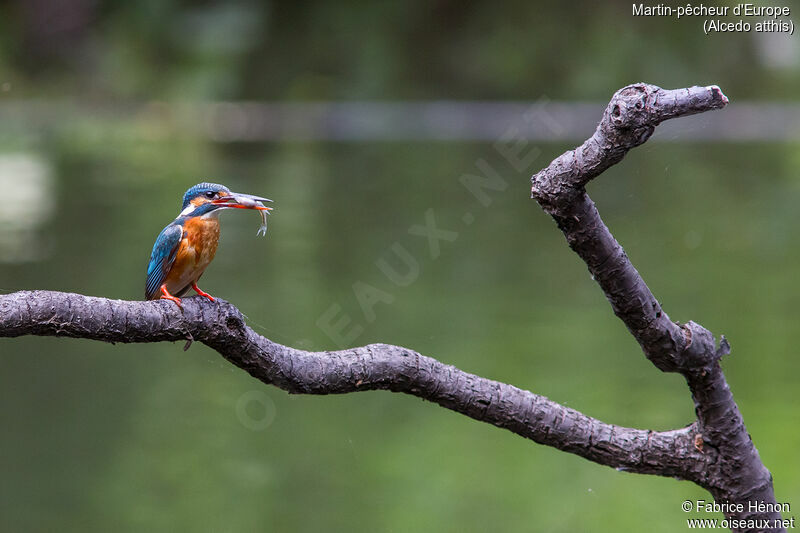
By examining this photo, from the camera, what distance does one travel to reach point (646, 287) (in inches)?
49.4

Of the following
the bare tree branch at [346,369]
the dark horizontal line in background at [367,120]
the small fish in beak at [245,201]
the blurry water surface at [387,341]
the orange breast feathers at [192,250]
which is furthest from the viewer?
the dark horizontal line in background at [367,120]

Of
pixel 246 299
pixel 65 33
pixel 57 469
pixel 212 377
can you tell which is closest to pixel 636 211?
pixel 246 299

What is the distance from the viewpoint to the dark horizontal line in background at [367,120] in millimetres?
10539

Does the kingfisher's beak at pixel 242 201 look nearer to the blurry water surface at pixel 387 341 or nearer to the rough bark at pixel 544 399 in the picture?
the rough bark at pixel 544 399

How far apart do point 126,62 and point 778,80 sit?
7.20m

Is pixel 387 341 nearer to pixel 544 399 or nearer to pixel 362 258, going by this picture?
pixel 362 258

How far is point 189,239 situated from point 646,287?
0.58 metres

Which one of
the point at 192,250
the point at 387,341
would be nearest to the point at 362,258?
the point at 387,341

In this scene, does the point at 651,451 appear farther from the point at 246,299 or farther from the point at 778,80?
the point at 778,80

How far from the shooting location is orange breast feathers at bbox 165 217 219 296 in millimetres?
1343

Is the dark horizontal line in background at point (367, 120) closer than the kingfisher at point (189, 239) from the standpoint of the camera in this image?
No

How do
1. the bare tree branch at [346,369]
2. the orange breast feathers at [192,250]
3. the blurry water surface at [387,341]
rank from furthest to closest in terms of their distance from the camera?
the blurry water surface at [387,341] → the orange breast feathers at [192,250] → the bare tree branch at [346,369]

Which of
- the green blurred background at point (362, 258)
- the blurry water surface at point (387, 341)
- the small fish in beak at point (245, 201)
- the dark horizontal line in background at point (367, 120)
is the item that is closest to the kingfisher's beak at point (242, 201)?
the small fish in beak at point (245, 201)

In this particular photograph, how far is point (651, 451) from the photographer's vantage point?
1396 mm
